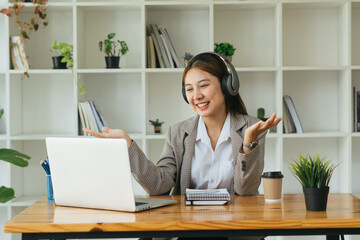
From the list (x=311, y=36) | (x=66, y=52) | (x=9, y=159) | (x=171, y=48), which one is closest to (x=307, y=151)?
(x=311, y=36)

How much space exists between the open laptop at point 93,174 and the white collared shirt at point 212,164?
49 cm

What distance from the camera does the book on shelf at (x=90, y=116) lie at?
342 centimetres

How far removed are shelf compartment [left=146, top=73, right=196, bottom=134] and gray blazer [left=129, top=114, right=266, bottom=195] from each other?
130 centimetres

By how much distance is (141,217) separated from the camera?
1.62 metres

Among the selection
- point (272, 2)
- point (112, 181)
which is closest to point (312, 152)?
point (272, 2)

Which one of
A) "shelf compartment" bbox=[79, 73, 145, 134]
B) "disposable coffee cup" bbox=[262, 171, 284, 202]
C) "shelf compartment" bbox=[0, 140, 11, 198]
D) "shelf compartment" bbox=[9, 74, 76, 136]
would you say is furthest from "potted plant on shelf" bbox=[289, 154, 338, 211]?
"shelf compartment" bbox=[0, 140, 11, 198]

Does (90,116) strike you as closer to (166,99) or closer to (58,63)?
(58,63)

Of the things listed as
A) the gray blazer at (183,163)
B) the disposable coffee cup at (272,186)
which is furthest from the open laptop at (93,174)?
the disposable coffee cup at (272,186)

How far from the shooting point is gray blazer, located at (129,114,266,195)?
206 centimetres

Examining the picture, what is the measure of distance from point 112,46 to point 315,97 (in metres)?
1.51

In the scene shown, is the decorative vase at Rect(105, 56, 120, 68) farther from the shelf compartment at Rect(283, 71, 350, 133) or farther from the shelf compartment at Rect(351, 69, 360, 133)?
the shelf compartment at Rect(351, 69, 360, 133)

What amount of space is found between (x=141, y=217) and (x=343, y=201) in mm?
769

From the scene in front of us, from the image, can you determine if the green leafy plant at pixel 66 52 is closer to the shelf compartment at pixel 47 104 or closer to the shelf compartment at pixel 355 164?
the shelf compartment at pixel 47 104

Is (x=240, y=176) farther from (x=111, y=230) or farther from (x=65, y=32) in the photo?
(x=65, y=32)
